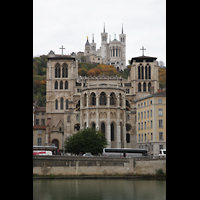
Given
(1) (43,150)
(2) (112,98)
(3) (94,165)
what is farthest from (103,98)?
(3) (94,165)

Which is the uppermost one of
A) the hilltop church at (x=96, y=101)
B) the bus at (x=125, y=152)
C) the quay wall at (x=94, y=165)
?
the hilltop church at (x=96, y=101)

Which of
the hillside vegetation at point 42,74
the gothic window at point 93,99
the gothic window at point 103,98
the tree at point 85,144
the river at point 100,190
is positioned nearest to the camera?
the river at point 100,190

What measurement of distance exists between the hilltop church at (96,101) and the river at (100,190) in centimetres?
3315

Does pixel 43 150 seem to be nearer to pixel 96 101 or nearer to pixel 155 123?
pixel 96 101

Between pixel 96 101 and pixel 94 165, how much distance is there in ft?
100

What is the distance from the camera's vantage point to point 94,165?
58.0 m

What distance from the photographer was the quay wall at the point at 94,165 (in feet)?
186

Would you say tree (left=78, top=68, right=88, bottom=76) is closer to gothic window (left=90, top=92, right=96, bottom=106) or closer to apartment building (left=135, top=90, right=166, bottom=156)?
gothic window (left=90, top=92, right=96, bottom=106)

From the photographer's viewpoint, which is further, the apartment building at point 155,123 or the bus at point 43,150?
the apartment building at point 155,123

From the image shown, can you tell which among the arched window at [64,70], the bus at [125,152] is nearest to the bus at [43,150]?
the bus at [125,152]

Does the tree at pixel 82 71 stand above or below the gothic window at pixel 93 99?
above

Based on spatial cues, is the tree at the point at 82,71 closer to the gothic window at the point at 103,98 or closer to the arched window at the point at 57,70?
the arched window at the point at 57,70
